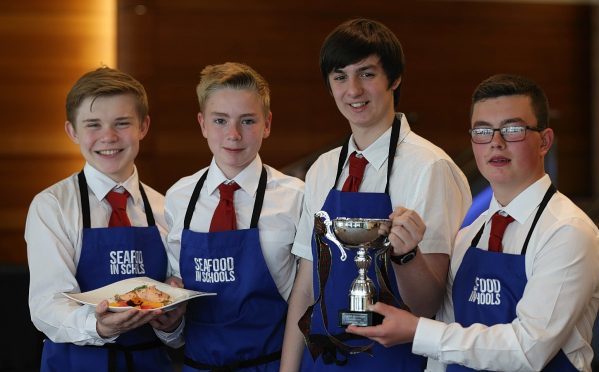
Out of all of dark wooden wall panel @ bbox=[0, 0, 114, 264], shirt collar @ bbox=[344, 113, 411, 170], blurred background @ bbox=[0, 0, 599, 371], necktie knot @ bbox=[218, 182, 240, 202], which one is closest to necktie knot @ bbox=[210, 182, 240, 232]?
necktie knot @ bbox=[218, 182, 240, 202]

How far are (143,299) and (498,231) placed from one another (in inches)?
40.0

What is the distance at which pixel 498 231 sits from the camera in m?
2.40

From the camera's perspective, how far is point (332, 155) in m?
2.78

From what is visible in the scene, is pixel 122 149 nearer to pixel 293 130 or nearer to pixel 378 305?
pixel 378 305

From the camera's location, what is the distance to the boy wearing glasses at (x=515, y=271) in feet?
7.15

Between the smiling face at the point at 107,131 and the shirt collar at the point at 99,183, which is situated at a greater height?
the smiling face at the point at 107,131

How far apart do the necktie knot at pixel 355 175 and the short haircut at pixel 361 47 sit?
235 millimetres

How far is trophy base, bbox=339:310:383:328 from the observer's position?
2.27 meters

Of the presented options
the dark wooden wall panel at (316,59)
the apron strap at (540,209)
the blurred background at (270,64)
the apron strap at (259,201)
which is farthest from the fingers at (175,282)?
the dark wooden wall panel at (316,59)

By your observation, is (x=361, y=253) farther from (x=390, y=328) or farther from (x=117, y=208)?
(x=117, y=208)

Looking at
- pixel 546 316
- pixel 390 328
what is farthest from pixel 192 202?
pixel 546 316

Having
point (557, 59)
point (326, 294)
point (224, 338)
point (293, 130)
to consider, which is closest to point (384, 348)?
point (326, 294)

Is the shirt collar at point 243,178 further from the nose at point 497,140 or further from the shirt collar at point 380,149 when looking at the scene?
the nose at point 497,140

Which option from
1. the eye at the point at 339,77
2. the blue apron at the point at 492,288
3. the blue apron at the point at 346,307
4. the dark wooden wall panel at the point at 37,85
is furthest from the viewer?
the dark wooden wall panel at the point at 37,85
